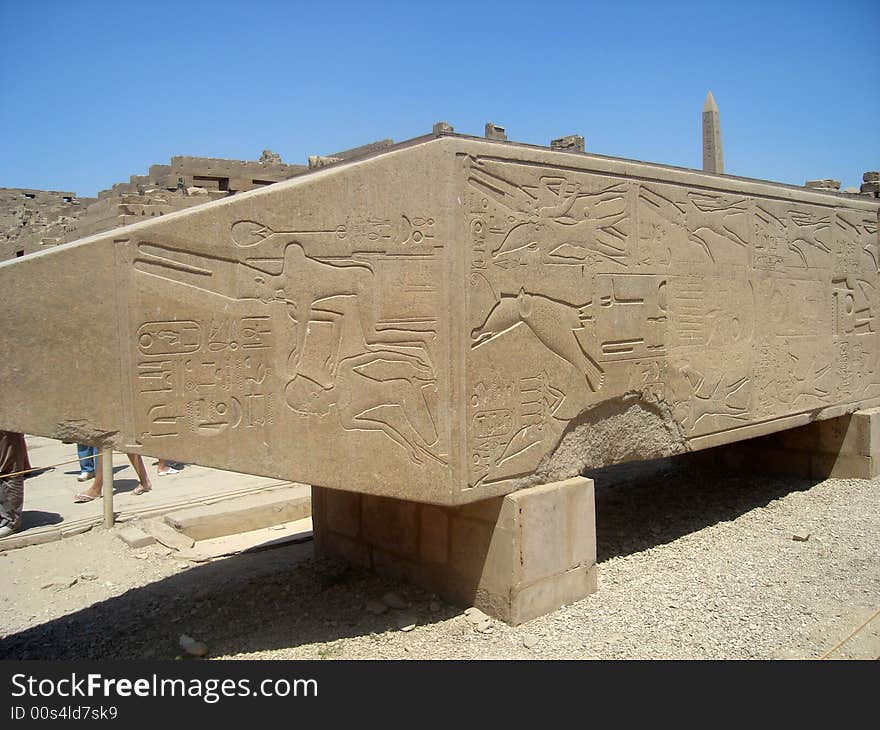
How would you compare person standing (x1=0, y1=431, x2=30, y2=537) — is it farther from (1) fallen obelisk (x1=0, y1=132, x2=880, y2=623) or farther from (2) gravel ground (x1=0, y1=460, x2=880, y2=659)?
(1) fallen obelisk (x1=0, y1=132, x2=880, y2=623)

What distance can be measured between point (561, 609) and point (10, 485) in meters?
5.02

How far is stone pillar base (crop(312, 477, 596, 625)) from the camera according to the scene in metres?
3.63

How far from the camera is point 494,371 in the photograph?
3551 mm

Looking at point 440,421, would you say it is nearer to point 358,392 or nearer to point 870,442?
point 358,392

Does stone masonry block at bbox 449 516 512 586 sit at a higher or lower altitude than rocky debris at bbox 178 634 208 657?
higher

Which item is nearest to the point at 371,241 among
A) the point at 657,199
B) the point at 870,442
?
the point at 657,199

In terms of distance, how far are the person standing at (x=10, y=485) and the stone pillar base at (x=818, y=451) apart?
619cm

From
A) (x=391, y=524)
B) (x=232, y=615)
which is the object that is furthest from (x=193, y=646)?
(x=391, y=524)

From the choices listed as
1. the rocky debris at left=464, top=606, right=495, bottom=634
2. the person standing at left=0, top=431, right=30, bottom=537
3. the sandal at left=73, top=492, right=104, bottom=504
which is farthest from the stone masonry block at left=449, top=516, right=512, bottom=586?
the sandal at left=73, top=492, right=104, bottom=504

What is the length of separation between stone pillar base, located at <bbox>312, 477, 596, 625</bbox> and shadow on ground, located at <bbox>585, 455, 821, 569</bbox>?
0.81m

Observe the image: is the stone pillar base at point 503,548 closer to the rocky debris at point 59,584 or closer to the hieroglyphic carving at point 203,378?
the hieroglyphic carving at point 203,378

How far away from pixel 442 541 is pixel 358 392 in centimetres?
105

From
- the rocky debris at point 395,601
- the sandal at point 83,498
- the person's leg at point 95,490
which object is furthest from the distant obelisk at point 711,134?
the rocky debris at point 395,601

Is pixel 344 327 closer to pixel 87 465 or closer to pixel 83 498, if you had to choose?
pixel 83 498
